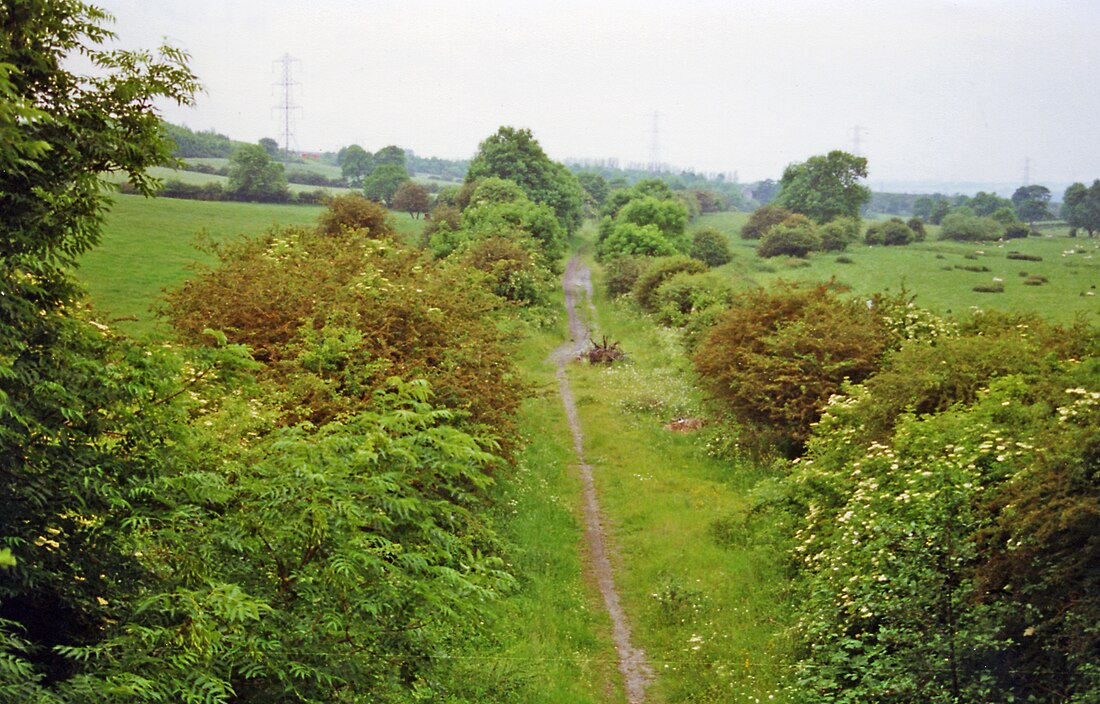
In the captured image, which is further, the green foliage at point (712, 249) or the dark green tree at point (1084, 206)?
the green foliage at point (712, 249)

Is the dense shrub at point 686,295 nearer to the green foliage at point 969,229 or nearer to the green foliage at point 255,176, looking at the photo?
the green foliage at point 969,229

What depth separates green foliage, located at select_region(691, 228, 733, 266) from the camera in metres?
60.3

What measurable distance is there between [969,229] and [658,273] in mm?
16116

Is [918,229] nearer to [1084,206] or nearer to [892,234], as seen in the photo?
[892,234]

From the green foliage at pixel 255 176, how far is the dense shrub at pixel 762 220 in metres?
46.9

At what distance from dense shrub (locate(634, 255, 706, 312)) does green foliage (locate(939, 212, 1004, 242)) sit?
1311 centimetres

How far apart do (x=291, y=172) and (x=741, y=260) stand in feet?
117

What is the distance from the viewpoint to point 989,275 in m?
26.7

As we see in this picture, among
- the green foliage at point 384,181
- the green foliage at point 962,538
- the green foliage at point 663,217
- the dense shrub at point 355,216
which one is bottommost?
the green foliage at point 962,538

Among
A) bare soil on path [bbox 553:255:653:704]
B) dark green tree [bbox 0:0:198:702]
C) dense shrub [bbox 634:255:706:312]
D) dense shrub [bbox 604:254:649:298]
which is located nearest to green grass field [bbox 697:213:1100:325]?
dense shrub [bbox 634:255:706:312]

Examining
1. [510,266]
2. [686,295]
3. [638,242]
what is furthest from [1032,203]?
[510,266]

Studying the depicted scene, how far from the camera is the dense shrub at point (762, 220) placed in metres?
72.5

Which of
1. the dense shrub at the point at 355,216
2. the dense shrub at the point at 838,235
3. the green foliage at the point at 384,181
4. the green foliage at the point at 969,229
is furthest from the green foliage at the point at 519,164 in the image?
the green foliage at the point at 969,229

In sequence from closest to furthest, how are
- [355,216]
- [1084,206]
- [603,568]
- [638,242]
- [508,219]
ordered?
[603,568] → [1084,206] → [355,216] → [508,219] → [638,242]
